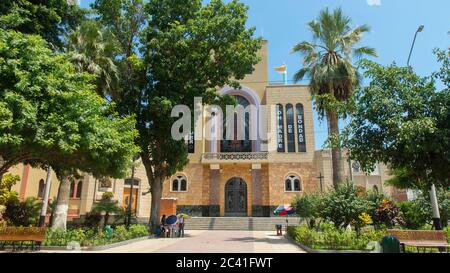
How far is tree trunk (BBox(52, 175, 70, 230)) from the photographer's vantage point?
14266mm

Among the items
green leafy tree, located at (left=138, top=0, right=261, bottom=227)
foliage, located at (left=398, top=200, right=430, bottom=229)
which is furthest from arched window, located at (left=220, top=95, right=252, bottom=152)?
foliage, located at (left=398, top=200, right=430, bottom=229)

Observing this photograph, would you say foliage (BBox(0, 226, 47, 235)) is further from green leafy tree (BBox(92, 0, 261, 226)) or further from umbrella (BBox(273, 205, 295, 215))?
umbrella (BBox(273, 205, 295, 215))

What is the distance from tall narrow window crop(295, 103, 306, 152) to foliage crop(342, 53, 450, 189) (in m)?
18.9

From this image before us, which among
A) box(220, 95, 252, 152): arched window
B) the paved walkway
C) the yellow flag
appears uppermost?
the yellow flag

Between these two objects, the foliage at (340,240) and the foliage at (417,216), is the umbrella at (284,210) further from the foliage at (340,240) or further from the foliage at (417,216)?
the foliage at (340,240)

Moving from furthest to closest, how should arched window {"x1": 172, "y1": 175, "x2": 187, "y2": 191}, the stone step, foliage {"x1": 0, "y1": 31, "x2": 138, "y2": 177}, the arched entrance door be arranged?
arched window {"x1": 172, "y1": 175, "x2": 187, "y2": 191} → the arched entrance door → the stone step → foliage {"x1": 0, "y1": 31, "x2": 138, "y2": 177}

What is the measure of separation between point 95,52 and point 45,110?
279 inches

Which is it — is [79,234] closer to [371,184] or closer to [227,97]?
[227,97]

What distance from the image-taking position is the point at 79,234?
40.1 ft

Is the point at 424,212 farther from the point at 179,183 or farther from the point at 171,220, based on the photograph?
the point at 179,183

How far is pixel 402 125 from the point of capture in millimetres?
9641

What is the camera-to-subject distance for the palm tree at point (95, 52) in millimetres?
15523

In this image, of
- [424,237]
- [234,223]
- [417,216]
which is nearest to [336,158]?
[417,216]

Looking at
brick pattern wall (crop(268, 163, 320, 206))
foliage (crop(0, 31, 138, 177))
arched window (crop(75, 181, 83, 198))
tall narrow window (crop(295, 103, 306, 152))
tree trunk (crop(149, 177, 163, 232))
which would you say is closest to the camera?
foliage (crop(0, 31, 138, 177))
